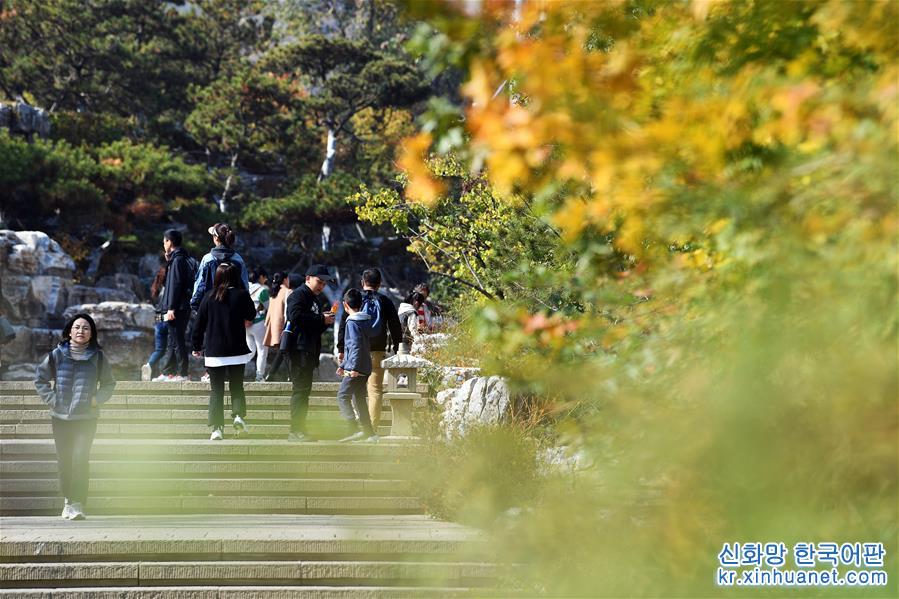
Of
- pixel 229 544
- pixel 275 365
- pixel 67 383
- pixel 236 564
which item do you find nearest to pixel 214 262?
pixel 67 383

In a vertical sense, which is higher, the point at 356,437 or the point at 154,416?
the point at 154,416

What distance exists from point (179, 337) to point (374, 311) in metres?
2.76

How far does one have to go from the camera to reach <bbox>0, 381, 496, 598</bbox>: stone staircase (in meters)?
6.52

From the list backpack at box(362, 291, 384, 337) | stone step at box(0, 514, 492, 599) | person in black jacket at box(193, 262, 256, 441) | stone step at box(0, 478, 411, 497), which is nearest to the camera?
stone step at box(0, 514, 492, 599)

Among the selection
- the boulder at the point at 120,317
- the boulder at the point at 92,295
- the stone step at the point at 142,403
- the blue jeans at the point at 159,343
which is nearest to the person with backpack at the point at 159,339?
the blue jeans at the point at 159,343

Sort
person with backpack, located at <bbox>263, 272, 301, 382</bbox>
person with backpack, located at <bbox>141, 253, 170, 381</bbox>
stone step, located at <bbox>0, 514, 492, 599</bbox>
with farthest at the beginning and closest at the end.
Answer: person with backpack, located at <bbox>263, 272, 301, 382</bbox>
person with backpack, located at <bbox>141, 253, 170, 381</bbox>
stone step, located at <bbox>0, 514, 492, 599</bbox>

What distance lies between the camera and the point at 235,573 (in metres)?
6.58

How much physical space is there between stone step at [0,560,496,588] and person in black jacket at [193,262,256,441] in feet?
10.0

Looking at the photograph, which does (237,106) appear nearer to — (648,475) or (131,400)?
(131,400)

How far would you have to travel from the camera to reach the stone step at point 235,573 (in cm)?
649

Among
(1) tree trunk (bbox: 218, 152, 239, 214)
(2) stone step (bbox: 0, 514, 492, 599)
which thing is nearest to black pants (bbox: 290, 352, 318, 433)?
(2) stone step (bbox: 0, 514, 492, 599)

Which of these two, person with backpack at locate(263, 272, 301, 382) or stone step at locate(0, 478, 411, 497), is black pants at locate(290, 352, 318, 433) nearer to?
stone step at locate(0, 478, 411, 497)

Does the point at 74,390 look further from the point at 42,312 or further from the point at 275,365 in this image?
the point at 42,312

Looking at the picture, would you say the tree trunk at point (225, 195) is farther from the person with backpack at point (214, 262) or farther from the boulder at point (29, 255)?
the person with backpack at point (214, 262)
